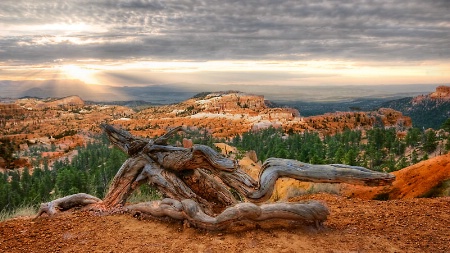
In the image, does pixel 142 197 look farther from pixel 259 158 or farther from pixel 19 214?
pixel 259 158

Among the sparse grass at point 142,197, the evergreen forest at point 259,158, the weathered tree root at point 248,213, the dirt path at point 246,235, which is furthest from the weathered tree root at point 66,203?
the evergreen forest at point 259,158

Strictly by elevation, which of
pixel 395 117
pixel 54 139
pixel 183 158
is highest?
pixel 183 158

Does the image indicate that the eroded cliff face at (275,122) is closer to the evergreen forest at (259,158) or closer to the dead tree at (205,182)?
the evergreen forest at (259,158)

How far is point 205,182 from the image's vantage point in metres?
9.39

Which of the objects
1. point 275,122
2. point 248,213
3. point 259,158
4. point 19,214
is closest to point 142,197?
point 19,214

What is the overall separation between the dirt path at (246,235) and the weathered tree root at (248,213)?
0.18 meters

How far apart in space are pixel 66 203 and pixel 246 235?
5154mm

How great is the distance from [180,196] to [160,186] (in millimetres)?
671

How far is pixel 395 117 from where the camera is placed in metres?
165

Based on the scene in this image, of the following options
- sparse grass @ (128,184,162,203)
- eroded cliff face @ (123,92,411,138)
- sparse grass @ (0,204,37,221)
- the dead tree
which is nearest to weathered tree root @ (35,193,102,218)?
the dead tree

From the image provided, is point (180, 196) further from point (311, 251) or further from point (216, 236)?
point (311, 251)

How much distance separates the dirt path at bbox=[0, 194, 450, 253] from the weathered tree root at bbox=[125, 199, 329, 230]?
178mm

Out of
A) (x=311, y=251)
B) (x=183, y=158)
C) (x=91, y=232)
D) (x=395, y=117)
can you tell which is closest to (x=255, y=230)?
(x=311, y=251)

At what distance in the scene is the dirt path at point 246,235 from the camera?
6547mm
